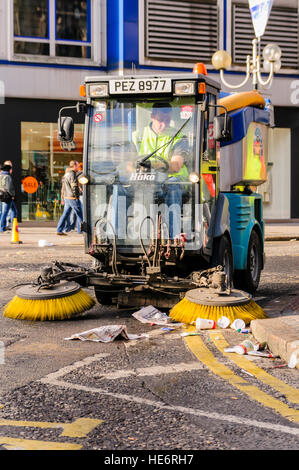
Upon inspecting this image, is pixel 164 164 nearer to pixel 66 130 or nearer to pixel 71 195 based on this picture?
pixel 66 130

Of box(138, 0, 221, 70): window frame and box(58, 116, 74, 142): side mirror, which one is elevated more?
box(138, 0, 221, 70): window frame

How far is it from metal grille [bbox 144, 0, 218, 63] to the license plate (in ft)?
51.6

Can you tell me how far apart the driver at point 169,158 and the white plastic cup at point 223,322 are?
133 cm

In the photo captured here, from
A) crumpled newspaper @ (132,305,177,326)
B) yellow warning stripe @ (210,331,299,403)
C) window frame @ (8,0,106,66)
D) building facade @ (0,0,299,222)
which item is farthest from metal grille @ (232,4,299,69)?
yellow warning stripe @ (210,331,299,403)

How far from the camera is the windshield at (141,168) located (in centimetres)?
821

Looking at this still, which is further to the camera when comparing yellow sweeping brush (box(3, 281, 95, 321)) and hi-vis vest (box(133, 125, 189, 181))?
hi-vis vest (box(133, 125, 189, 181))

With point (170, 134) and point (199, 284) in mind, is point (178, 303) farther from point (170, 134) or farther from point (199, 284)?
point (170, 134)

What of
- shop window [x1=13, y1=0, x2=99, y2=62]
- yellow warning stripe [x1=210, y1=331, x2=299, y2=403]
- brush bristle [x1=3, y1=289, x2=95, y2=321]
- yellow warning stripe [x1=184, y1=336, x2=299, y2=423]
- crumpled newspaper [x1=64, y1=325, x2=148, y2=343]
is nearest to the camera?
yellow warning stripe [x1=184, y1=336, x2=299, y2=423]

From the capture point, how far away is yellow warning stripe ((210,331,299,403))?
16.5ft

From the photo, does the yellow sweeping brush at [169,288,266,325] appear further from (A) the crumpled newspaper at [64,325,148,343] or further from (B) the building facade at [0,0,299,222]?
(B) the building facade at [0,0,299,222]

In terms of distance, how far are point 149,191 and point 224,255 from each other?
1339mm

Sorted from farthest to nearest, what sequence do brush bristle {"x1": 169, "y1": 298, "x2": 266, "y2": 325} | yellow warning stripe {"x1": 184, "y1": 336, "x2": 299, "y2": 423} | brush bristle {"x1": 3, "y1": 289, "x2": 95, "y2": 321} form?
brush bristle {"x1": 3, "y1": 289, "x2": 95, "y2": 321} < brush bristle {"x1": 169, "y1": 298, "x2": 266, "y2": 325} < yellow warning stripe {"x1": 184, "y1": 336, "x2": 299, "y2": 423}

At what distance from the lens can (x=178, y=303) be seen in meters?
7.69

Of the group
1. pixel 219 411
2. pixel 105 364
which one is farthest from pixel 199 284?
pixel 219 411
